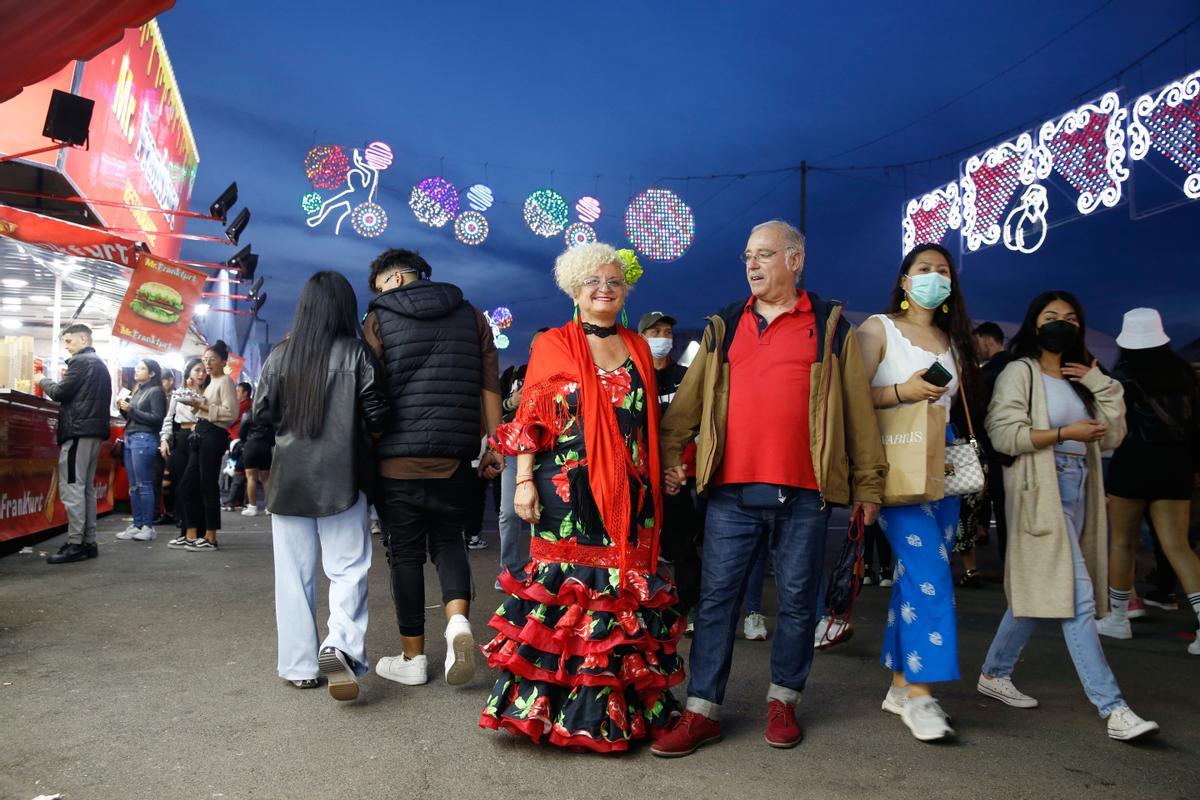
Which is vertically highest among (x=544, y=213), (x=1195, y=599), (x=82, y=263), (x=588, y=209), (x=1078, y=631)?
(x=588, y=209)

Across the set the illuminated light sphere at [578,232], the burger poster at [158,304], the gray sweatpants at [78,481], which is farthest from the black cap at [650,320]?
the burger poster at [158,304]

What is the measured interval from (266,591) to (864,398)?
16.0ft

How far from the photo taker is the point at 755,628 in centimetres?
525

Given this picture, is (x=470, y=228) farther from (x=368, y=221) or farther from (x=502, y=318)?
(x=502, y=318)

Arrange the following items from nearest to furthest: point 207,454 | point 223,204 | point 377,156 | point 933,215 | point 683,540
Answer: point 683,540
point 207,454
point 377,156
point 933,215
point 223,204

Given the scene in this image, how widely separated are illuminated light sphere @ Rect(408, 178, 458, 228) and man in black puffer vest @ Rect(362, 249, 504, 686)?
690cm

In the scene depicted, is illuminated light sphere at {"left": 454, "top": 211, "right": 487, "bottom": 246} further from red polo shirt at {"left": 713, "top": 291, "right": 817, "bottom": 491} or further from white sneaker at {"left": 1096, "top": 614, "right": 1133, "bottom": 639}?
red polo shirt at {"left": 713, "top": 291, "right": 817, "bottom": 491}

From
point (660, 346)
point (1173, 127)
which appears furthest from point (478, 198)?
point (1173, 127)

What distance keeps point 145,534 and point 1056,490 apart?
8956 millimetres

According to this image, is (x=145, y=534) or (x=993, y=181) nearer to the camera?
(x=145, y=534)

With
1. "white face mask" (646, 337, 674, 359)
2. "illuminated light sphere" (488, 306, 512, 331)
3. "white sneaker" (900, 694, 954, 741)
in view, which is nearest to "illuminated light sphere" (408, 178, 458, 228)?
"white face mask" (646, 337, 674, 359)

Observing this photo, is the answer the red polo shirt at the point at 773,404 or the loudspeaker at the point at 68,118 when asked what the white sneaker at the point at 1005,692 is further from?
the loudspeaker at the point at 68,118

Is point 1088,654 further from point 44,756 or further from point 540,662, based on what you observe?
point 44,756

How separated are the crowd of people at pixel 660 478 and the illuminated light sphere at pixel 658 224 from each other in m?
7.17
